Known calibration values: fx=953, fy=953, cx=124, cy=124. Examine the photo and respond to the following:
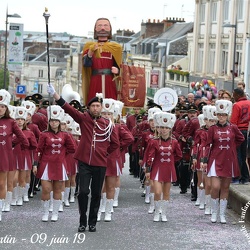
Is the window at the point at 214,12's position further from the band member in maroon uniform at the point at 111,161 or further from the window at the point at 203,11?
the band member in maroon uniform at the point at 111,161

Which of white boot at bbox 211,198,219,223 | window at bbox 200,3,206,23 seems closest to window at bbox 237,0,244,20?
window at bbox 200,3,206,23

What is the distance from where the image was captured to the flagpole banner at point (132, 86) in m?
21.5

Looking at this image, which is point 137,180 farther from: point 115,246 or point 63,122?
point 115,246

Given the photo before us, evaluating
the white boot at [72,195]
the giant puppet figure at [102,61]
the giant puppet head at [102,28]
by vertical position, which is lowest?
the white boot at [72,195]

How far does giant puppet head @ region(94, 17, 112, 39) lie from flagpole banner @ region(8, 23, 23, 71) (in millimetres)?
25482

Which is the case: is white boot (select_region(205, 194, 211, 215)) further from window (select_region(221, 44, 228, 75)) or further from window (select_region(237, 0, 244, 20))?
window (select_region(221, 44, 228, 75))

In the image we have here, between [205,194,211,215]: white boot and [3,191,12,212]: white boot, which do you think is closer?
[3,191,12,212]: white boot

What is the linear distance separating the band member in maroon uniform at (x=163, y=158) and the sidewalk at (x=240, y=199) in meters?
1.22

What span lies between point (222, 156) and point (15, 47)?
104ft

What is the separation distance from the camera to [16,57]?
1841 inches

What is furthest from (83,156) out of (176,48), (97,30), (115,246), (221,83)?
(176,48)

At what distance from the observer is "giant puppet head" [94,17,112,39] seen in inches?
821

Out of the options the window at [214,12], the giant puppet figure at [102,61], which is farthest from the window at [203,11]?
the giant puppet figure at [102,61]

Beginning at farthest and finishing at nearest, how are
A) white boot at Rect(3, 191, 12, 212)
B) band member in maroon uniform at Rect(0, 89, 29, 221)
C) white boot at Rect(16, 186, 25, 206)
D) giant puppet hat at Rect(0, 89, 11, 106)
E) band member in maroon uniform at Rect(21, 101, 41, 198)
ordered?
band member in maroon uniform at Rect(21, 101, 41, 198)
white boot at Rect(16, 186, 25, 206)
white boot at Rect(3, 191, 12, 212)
band member in maroon uniform at Rect(0, 89, 29, 221)
giant puppet hat at Rect(0, 89, 11, 106)
